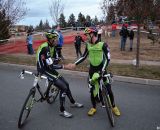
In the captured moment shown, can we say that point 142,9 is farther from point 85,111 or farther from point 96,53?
point 85,111

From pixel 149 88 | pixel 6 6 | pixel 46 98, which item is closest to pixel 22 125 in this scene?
pixel 46 98

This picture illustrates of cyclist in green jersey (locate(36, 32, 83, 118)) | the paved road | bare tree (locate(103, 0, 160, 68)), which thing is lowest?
the paved road

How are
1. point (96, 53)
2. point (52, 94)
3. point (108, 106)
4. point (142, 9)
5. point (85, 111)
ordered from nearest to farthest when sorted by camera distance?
point (108, 106) → point (96, 53) → point (85, 111) → point (52, 94) → point (142, 9)

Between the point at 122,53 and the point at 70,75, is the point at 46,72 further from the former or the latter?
the point at 122,53

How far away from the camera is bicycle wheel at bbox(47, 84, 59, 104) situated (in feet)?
27.3

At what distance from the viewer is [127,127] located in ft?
22.7

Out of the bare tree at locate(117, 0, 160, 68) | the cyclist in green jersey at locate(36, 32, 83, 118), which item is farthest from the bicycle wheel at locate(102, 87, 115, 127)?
the bare tree at locate(117, 0, 160, 68)

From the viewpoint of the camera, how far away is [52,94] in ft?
28.1

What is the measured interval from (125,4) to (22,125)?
812 centimetres

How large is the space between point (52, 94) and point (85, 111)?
1.05 m

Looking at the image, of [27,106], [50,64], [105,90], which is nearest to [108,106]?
[105,90]

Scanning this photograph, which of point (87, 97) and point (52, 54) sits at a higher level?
point (52, 54)

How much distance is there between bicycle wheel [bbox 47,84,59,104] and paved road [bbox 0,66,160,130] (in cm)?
14

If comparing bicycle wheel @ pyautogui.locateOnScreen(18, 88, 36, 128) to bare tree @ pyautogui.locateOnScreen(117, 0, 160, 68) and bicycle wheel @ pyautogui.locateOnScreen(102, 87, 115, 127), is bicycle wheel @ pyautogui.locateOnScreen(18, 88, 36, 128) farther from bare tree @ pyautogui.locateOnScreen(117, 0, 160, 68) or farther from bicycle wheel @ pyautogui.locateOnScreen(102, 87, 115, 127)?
bare tree @ pyautogui.locateOnScreen(117, 0, 160, 68)
